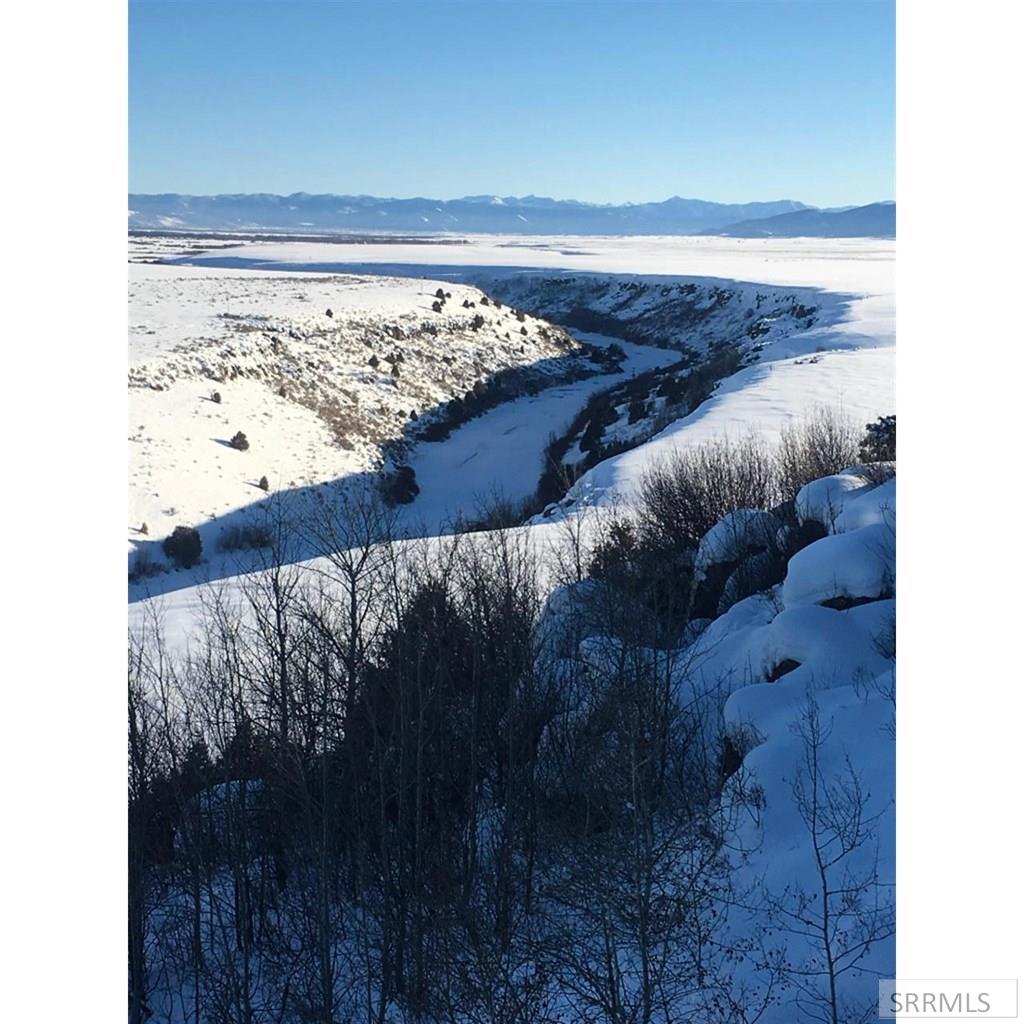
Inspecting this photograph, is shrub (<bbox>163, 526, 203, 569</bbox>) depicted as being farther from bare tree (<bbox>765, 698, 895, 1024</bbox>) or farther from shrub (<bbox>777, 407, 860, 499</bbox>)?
bare tree (<bbox>765, 698, 895, 1024</bbox>)

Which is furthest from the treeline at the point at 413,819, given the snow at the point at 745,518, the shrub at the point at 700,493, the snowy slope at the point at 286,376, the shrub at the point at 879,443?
the snowy slope at the point at 286,376

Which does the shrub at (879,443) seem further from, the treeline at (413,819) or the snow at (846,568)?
the treeline at (413,819)

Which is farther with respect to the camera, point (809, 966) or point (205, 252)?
point (205, 252)

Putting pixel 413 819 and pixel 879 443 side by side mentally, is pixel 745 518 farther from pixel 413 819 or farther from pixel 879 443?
pixel 413 819

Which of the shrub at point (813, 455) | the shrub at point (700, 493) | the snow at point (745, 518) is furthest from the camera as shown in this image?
the shrub at point (813, 455)
